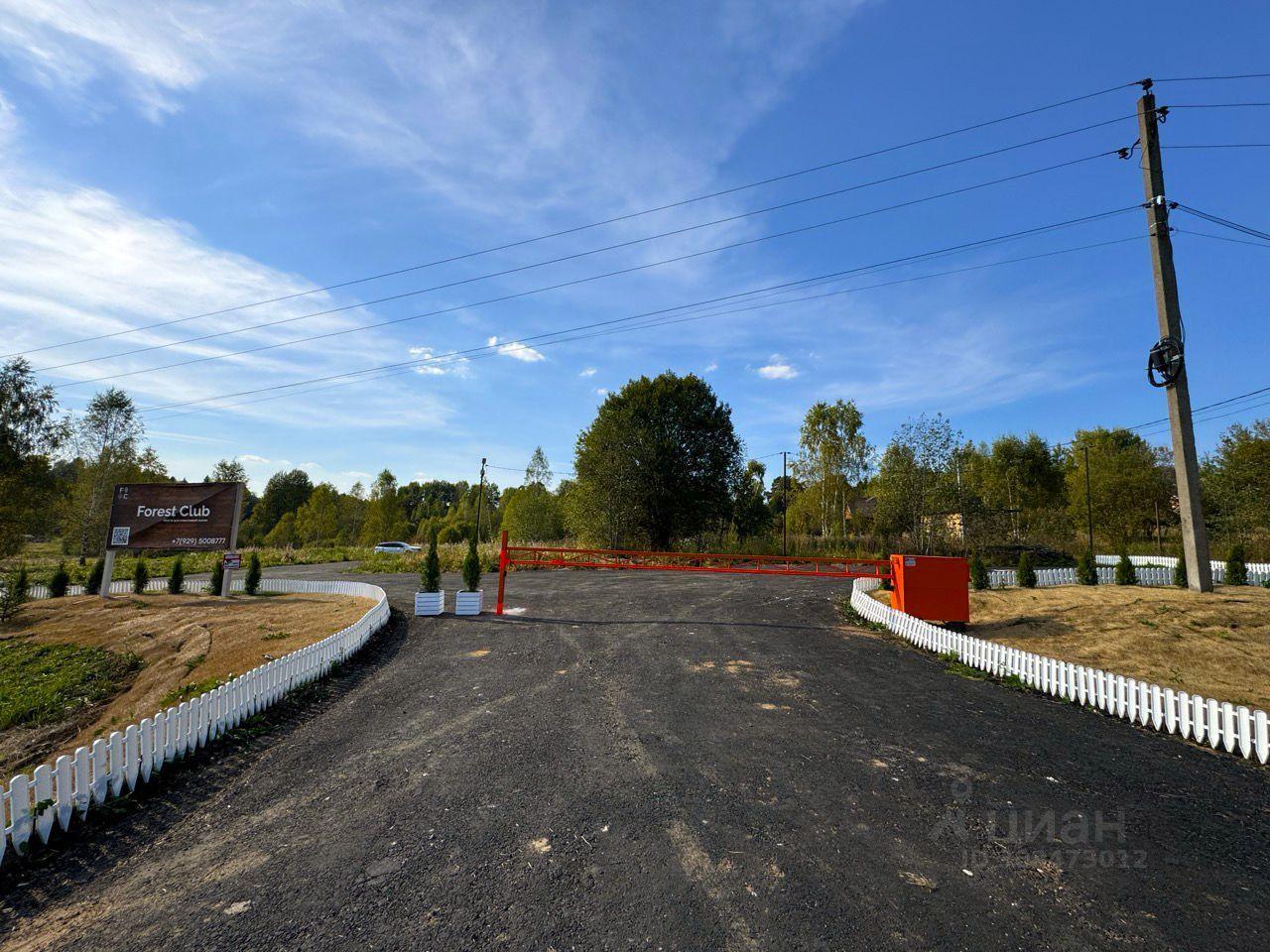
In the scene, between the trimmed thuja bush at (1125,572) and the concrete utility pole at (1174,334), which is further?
the trimmed thuja bush at (1125,572)

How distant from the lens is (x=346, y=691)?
9633mm

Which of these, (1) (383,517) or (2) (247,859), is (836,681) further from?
(1) (383,517)

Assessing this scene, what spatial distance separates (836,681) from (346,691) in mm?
8840

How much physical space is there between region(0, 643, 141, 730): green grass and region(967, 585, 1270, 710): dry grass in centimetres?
2100

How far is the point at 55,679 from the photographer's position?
12594 mm

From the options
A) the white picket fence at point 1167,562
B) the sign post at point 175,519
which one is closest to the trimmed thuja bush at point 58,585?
the sign post at point 175,519

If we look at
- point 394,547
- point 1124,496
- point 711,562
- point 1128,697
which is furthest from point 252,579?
point 1124,496

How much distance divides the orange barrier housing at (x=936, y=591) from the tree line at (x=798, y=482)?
20706 millimetres

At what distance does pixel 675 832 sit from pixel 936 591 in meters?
12.1

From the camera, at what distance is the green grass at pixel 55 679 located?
433 inches

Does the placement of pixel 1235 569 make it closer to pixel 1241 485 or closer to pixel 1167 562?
pixel 1167 562

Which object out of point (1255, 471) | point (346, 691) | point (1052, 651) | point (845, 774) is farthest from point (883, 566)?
point (1255, 471)

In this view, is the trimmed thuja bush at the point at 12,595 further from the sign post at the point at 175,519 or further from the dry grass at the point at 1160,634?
the dry grass at the point at 1160,634

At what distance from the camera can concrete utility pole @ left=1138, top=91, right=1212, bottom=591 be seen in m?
14.2
